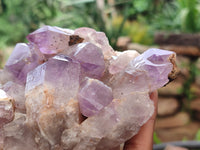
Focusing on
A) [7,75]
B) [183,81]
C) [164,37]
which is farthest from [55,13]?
[7,75]

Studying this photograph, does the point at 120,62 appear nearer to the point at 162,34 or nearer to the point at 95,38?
the point at 95,38

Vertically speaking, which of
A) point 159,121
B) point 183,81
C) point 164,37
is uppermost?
point 164,37

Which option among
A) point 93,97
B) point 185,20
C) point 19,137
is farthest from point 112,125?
point 185,20

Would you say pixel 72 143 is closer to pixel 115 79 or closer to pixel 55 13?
pixel 115 79

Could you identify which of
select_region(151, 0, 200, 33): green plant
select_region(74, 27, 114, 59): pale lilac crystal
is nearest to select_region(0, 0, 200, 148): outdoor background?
select_region(151, 0, 200, 33): green plant

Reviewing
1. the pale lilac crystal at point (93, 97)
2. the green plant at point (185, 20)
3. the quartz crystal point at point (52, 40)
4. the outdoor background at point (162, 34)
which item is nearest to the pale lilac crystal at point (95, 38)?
the quartz crystal point at point (52, 40)

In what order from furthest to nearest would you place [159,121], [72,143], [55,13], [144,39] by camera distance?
[55,13], [144,39], [159,121], [72,143]
